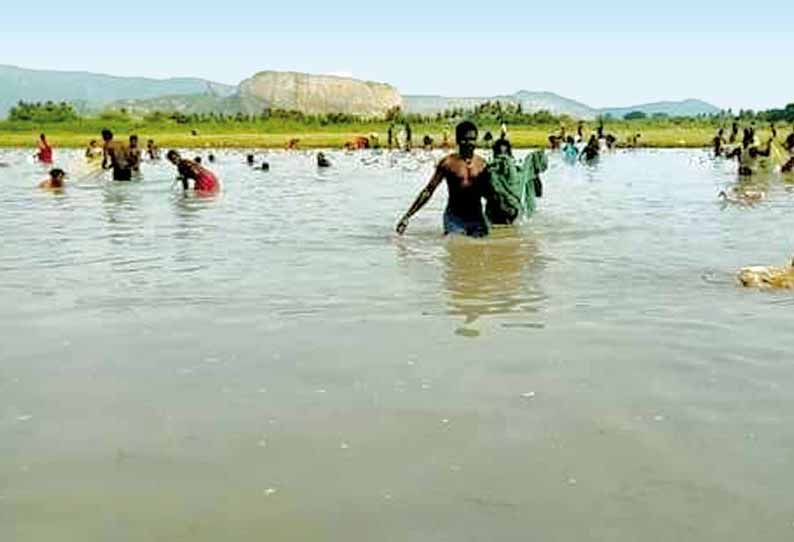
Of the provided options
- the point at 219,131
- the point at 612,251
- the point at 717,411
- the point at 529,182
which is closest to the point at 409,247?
the point at 612,251

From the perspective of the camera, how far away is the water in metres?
5.05

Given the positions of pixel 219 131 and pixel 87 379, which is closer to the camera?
pixel 87 379

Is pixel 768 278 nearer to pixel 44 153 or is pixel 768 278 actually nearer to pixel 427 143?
pixel 44 153

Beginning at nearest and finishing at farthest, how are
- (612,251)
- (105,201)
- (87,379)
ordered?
(87,379) → (612,251) → (105,201)

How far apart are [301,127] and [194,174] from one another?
62.2 metres

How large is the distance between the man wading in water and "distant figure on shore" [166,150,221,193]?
37.3ft

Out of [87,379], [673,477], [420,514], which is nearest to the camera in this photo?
[420,514]

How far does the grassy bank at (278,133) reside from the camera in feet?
222

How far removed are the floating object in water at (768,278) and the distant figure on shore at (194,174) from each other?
16.4 metres

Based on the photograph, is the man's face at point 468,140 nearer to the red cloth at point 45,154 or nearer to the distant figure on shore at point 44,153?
the distant figure on shore at point 44,153

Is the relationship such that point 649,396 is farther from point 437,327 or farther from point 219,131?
point 219,131

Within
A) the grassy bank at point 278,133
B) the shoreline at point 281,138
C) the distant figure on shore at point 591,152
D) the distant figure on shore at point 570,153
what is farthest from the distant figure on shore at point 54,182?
the grassy bank at point 278,133

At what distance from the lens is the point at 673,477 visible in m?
5.42

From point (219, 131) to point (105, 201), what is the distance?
59.5 metres
